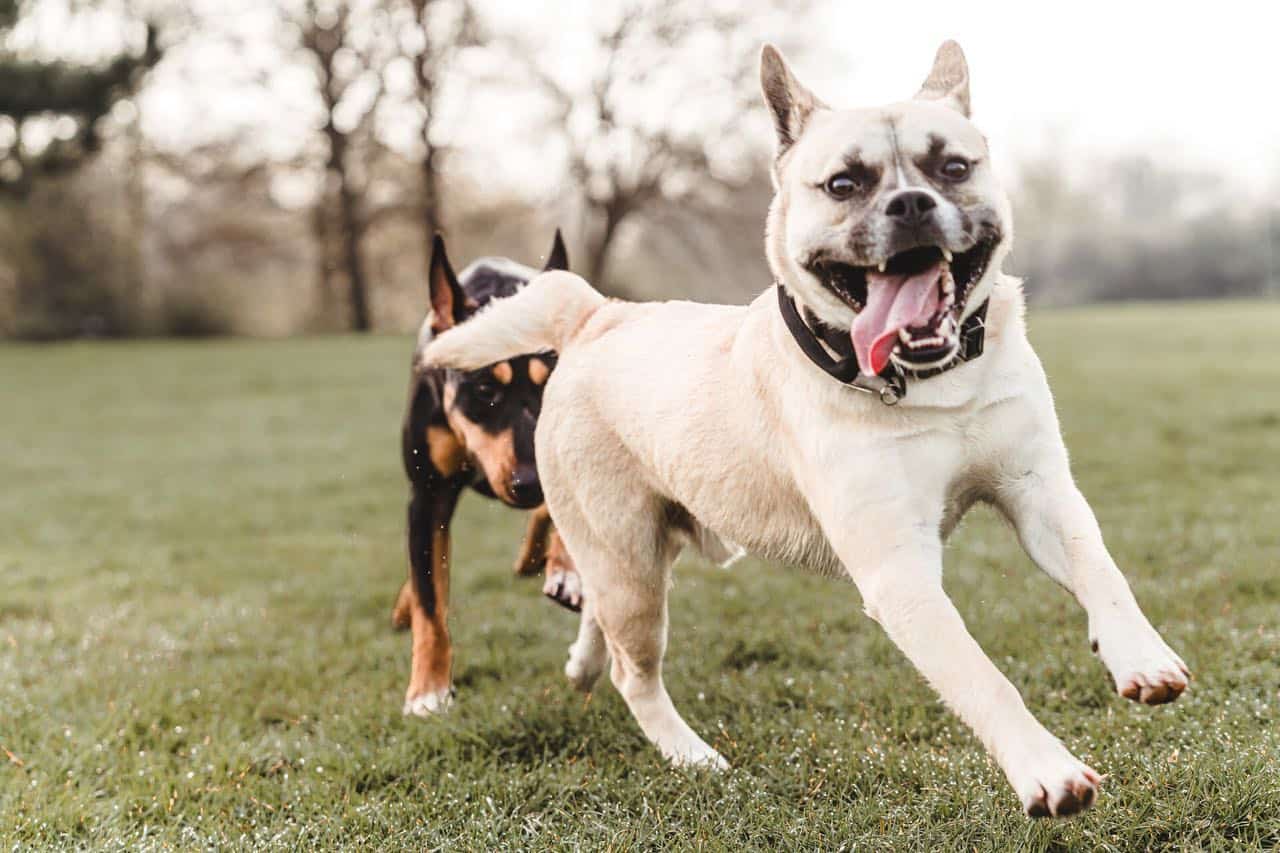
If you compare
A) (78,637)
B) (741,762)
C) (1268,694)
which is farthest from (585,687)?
(78,637)

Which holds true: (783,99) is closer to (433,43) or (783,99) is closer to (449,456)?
(449,456)

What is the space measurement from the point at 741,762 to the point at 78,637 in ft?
12.0

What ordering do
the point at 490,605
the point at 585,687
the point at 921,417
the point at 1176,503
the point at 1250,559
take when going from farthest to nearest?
the point at 1176,503
the point at 490,605
the point at 1250,559
the point at 585,687
the point at 921,417

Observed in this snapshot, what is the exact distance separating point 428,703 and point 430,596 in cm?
50

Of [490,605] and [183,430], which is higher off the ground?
[490,605]

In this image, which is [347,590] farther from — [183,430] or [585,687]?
[183,430]

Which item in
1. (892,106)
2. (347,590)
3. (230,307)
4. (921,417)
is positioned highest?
(892,106)

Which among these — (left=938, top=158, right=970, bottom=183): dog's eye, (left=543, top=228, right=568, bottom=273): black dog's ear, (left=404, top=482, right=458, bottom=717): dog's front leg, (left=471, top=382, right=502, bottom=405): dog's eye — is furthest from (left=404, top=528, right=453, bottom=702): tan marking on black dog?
(left=938, top=158, right=970, bottom=183): dog's eye

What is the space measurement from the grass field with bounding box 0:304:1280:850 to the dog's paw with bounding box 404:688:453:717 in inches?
3.2

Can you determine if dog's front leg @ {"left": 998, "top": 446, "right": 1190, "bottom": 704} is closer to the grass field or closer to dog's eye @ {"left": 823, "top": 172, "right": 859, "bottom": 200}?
the grass field

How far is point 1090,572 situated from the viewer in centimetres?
Result: 269

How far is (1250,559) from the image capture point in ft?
18.5

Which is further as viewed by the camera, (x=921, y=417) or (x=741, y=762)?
(x=741, y=762)

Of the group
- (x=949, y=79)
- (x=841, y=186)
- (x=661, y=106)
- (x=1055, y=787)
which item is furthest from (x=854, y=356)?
(x=661, y=106)
